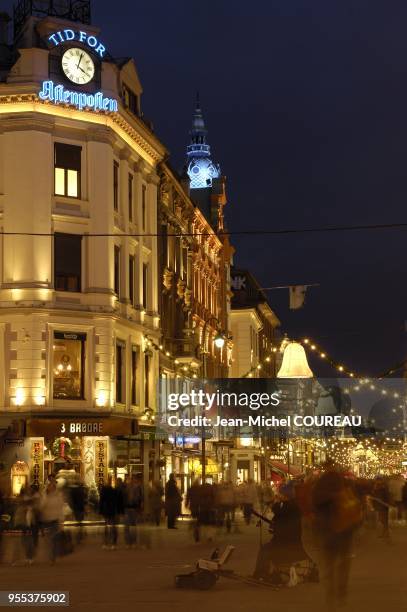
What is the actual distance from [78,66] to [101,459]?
15.8 m

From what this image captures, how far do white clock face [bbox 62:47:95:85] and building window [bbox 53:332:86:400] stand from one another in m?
10.3

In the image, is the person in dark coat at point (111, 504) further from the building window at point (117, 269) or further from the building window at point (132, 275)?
the building window at point (132, 275)

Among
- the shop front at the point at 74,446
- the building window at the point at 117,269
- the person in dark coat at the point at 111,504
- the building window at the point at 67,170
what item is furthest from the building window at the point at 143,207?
the person in dark coat at the point at 111,504

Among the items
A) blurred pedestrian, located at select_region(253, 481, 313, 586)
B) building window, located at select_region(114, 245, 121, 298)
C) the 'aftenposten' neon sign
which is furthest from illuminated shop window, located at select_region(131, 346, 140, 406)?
blurred pedestrian, located at select_region(253, 481, 313, 586)

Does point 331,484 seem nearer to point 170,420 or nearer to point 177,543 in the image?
point 177,543

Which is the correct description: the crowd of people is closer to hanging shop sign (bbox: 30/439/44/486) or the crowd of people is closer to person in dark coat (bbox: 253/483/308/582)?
person in dark coat (bbox: 253/483/308/582)

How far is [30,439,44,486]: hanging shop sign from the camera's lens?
144 feet

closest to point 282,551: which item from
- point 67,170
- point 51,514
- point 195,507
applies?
point 51,514

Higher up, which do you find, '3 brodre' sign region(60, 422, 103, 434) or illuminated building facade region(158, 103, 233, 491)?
illuminated building facade region(158, 103, 233, 491)

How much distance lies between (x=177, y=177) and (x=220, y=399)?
2400cm

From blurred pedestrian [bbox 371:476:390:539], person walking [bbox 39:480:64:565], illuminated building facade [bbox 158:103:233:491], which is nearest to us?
person walking [bbox 39:480:64:565]

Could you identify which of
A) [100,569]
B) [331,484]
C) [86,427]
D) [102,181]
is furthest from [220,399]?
[331,484]

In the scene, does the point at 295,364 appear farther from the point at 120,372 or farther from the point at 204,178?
the point at 204,178

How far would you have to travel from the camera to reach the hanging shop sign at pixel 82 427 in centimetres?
4344
